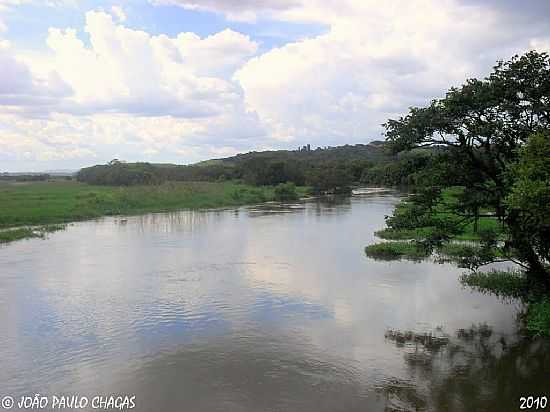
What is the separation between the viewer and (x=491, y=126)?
48.5ft

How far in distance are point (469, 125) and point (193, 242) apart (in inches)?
841

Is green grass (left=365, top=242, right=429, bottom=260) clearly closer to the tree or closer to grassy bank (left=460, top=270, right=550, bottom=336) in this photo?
grassy bank (left=460, top=270, right=550, bottom=336)

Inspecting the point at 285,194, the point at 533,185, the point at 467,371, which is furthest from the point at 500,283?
the point at 285,194

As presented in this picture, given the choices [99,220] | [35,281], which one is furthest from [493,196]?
[99,220]

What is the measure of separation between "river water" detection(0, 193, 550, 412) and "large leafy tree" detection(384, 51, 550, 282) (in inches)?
155

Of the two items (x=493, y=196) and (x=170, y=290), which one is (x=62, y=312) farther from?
(x=493, y=196)

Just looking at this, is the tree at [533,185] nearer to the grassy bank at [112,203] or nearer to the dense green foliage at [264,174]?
the grassy bank at [112,203]

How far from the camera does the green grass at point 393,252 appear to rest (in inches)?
1067

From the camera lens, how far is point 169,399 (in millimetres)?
11812

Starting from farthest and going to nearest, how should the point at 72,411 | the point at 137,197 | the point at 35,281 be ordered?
the point at 137,197 < the point at 35,281 < the point at 72,411

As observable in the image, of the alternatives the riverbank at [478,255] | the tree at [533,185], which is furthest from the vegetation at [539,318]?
the tree at [533,185]

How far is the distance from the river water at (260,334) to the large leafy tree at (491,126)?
3934mm

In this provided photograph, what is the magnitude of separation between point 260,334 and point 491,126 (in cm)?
895

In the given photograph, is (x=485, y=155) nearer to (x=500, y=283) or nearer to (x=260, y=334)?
(x=500, y=283)
